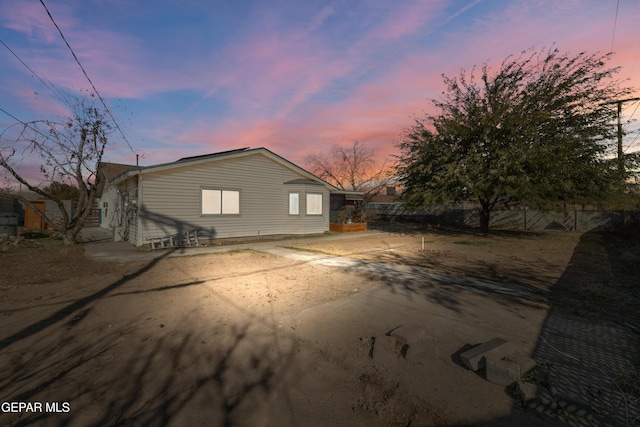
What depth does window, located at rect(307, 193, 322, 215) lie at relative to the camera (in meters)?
17.5

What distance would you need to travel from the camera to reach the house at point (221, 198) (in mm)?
12664

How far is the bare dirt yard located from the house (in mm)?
5043

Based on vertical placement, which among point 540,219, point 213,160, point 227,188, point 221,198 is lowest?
point 540,219

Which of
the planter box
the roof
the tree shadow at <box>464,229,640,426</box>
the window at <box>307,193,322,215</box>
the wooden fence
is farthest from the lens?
the planter box

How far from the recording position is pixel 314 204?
1781 cm

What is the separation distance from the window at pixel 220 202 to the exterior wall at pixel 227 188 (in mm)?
205

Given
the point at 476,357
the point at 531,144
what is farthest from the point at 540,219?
the point at 476,357

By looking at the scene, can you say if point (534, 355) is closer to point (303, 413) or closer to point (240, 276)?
point (303, 413)

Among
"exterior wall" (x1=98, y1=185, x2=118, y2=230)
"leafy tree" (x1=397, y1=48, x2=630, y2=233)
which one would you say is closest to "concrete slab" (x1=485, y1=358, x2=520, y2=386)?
"leafy tree" (x1=397, y1=48, x2=630, y2=233)

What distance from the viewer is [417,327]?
13.2ft

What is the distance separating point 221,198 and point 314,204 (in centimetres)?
543

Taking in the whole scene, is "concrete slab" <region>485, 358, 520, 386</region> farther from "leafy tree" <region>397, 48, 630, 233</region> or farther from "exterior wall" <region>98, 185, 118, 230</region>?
"exterior wall" <region>98, 185, 118, 230</region>

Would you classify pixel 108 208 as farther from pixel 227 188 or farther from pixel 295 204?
pixel 295 204

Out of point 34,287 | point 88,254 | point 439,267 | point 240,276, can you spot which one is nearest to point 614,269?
point 439,267
